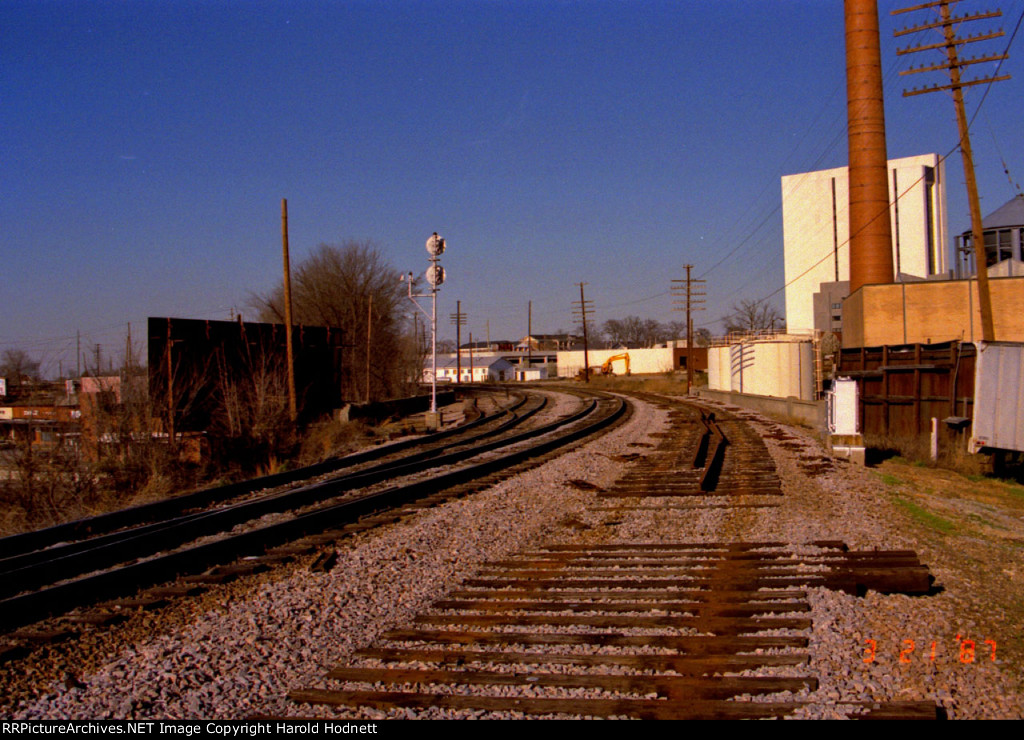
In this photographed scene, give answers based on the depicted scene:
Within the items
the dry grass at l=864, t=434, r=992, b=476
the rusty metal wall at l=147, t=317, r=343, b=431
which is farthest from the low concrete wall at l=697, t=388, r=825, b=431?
the rusty metal wall at l=147, t=317, r=343, b=431

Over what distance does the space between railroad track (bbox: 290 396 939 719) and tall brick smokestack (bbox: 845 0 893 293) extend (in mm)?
29268

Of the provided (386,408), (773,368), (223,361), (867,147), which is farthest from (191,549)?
(867,147)

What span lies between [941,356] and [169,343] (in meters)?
18.9

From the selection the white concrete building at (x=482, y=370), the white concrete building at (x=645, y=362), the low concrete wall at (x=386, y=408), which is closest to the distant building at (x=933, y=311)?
the low concrete wall at (x=386, y=408)

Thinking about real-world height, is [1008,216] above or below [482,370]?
above

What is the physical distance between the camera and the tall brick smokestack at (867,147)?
32812mm

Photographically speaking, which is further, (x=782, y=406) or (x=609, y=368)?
(x=609, y=368)

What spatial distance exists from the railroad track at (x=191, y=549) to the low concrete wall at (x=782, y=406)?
1068 cm

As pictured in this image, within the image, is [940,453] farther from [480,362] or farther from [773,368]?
[480,362]

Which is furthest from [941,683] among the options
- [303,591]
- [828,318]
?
[828,318]

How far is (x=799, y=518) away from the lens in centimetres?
892

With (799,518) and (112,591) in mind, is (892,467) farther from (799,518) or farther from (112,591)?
(112,591)
